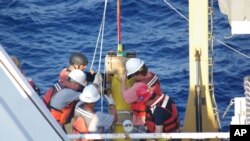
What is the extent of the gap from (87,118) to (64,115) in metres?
0.84

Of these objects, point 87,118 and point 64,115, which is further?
point 64,115

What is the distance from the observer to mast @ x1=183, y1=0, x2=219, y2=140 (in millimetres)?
11016

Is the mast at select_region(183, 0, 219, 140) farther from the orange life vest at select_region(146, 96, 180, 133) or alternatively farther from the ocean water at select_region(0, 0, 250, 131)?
the ocean water at select_region(0, 0, 250, 131)

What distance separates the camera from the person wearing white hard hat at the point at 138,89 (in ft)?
32.6

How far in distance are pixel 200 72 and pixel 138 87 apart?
59.9 inches

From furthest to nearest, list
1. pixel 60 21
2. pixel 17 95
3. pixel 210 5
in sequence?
pixel 60 21 < pixel 210 5 < pixel 17 95

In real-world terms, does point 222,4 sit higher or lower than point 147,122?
higher

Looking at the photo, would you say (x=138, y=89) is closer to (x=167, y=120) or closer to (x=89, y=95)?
(x=167, y=120)

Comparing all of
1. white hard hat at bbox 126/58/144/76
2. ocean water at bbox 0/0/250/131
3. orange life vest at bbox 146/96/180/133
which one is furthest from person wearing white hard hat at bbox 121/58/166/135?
ocean water at bbox 0/0/250/131

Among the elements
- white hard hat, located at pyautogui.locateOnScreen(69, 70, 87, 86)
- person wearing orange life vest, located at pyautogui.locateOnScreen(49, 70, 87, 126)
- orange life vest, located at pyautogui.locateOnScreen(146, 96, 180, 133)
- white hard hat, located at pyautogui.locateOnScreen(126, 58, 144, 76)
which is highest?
white hard hat, located at pyautogui.locateOnScreen(126, 58, 144, 76)

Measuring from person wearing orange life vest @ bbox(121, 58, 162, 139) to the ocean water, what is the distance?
30.2 ft

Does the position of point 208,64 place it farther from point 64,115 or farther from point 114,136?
point 114,136

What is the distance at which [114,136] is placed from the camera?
8617 mm

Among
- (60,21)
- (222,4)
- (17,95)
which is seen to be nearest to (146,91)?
(222,4)
